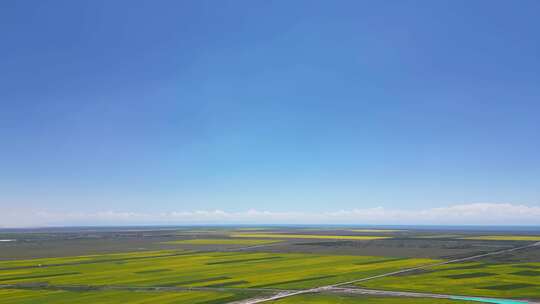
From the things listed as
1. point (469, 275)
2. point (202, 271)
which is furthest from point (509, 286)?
point (202, 271)

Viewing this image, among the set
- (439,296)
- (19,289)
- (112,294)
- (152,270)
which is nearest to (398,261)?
(439,296)

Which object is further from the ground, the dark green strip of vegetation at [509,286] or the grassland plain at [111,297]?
the grassland plain at [111,297]

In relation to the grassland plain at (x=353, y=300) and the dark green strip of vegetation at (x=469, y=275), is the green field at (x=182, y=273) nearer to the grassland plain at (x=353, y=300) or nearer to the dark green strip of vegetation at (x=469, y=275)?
the grassland plain at (x=353, y=300)

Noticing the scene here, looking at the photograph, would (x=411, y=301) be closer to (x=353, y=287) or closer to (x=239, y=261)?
(x=353, y=287)

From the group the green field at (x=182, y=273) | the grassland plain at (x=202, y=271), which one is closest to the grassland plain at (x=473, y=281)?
the grassland plain at (x=202, y=271)

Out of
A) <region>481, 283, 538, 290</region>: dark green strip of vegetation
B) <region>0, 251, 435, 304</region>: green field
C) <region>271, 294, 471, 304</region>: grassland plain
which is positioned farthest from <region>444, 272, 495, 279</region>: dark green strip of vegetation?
<region>271, 294, 471, 304</region>: grassland plain

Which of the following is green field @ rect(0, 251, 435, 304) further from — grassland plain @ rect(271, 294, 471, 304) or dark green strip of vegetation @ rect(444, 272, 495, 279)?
dark green strip of vegetation @ rect(444, 272, 495, 279)

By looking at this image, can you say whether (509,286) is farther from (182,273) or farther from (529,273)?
(182,273)
